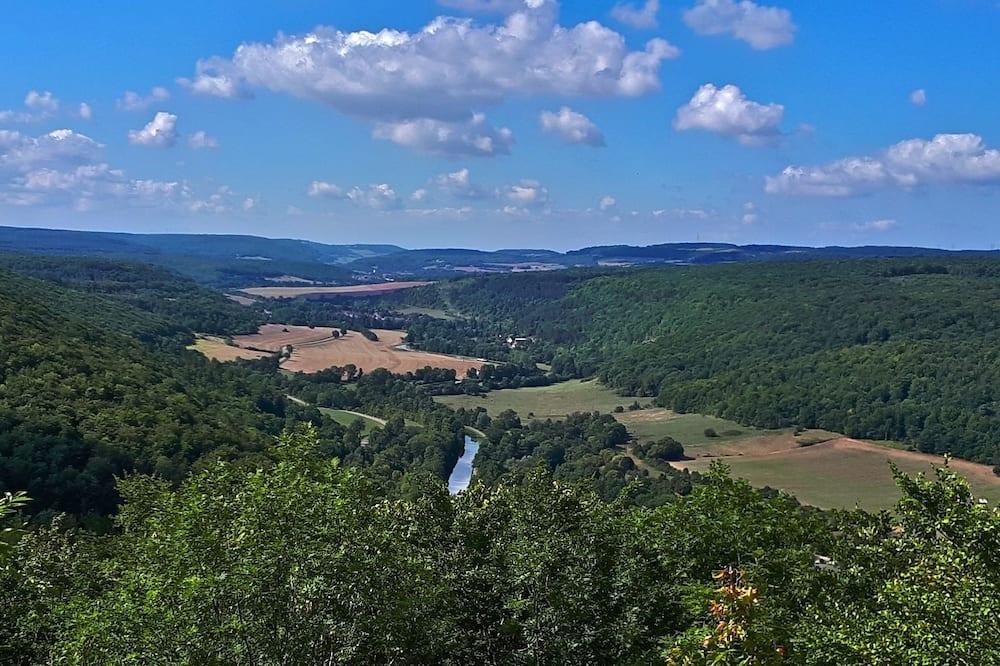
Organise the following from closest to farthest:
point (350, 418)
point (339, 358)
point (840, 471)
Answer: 1. point (840, 471)
2. point (350, 418)
3. point (339, 358)

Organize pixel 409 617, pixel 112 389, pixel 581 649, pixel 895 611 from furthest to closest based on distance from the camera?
pixel 112 389 → pixel 581 649 → pixel 409 617 → pixel 895 611

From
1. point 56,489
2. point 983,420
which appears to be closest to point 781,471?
point 983,420

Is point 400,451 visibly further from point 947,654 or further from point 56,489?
point 947,654

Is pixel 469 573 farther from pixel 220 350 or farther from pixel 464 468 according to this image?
pixel 220 350

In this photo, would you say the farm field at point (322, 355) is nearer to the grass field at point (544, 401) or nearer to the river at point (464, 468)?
the grass field at point (544, 401)

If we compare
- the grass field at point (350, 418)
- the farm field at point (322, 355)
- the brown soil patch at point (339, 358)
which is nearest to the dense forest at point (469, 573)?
the grass field at point (350, 418)

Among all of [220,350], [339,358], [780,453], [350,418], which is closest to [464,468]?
[350,418]
